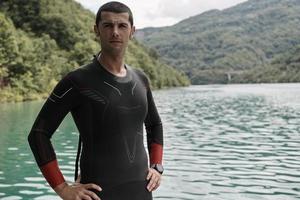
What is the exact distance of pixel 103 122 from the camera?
3590 mm

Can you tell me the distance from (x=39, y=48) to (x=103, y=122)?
263 ft

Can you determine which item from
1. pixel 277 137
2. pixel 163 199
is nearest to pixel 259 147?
pixel 277 137

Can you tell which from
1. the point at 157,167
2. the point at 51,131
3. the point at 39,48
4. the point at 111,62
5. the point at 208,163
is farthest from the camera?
the point at 39,48

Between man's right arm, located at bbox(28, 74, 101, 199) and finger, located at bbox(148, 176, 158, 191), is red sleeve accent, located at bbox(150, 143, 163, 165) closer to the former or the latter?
finger, located at bbox(148, 176, 158, 191)

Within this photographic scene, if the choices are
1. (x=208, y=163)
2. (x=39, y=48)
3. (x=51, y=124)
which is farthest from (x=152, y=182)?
(x=39, y=48)

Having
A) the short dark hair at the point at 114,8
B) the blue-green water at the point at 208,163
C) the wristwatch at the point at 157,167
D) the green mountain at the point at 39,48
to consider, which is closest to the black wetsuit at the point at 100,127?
the wristwatch at the point at 157,167

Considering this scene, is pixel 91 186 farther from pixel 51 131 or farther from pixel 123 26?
pixel 123 26

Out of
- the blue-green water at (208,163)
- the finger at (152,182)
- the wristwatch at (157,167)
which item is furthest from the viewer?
the blue-green water at (208,163)

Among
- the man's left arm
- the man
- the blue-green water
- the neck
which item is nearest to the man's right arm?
the man

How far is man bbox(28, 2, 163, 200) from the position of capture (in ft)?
11.7

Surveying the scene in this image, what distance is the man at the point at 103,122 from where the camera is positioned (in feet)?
11.7

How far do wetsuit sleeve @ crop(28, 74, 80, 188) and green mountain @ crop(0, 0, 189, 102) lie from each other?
196 ft

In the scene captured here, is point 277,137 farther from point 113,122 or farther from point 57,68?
point 57,68

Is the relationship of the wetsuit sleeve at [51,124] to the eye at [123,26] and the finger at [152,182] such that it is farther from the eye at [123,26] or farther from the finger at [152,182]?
the finger at [152,182]
